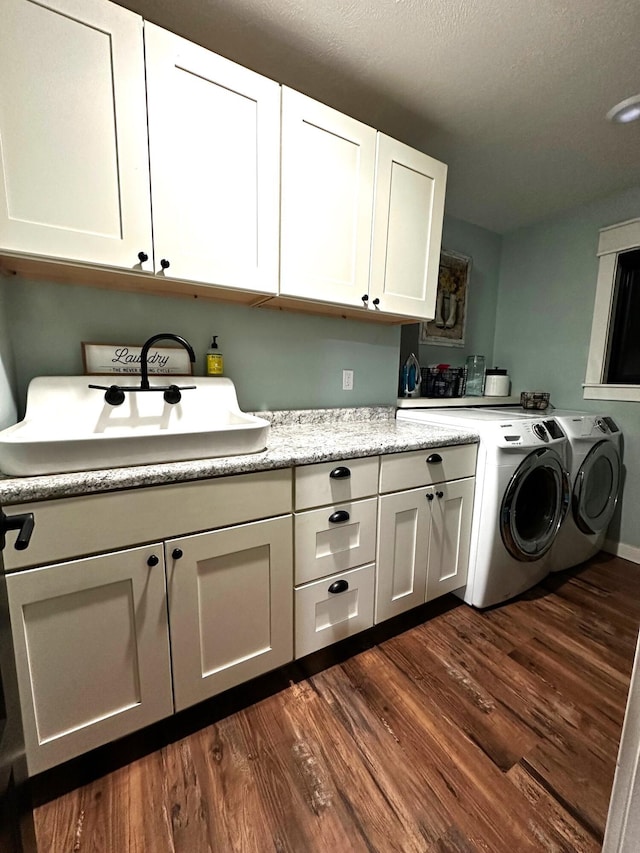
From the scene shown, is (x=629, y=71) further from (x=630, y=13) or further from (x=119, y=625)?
(x=119, y=625)

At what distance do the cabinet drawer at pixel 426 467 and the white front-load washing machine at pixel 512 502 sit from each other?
0.29ft

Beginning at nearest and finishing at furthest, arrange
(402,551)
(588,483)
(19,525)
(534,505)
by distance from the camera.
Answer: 1. (19,525)
2. (402,551)
3. (534,505)
4. (588,483)

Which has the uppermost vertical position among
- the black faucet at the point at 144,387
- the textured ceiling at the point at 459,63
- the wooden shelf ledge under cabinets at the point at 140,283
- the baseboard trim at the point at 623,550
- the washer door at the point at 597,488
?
the textured ceiling at the point at 459,63

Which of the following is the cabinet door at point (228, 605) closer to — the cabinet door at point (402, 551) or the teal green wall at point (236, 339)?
the cabinet door at point (402, 551)

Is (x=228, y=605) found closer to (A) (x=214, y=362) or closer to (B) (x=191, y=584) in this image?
(B) (x=191, y=584)

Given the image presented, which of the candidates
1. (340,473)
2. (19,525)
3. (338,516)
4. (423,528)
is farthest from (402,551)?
(19,525)

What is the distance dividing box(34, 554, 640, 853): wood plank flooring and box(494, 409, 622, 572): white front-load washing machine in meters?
0.62

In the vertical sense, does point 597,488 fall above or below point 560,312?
below

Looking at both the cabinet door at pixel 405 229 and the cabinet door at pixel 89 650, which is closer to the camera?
the cabinet door at pixel 89 650


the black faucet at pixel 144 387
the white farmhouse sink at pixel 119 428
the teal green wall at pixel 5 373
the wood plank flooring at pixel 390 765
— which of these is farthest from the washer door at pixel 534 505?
the teal green wall at pixel 5 373

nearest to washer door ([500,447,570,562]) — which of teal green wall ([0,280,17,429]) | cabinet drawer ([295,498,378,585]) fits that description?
cabinet drawer ([295,498,378,585])

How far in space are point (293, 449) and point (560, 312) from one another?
7.98 feet

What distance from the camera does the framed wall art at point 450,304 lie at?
8.36ft

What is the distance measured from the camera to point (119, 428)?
131 cm
